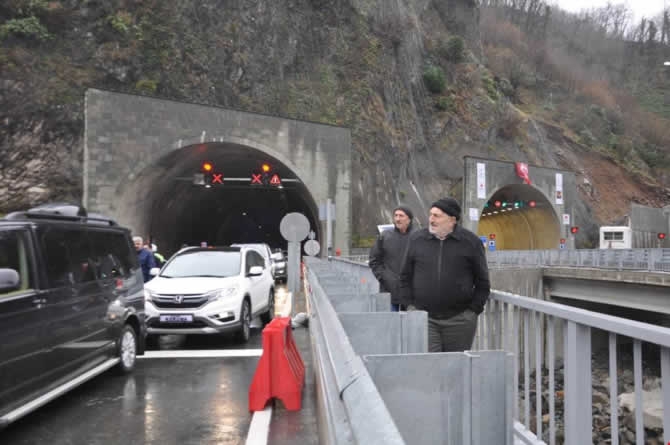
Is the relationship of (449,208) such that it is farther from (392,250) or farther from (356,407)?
→ (356,407)

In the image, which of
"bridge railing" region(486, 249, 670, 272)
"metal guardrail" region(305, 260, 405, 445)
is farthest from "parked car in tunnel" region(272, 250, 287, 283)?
"metal guardrail" region(305, 260, 405, 445)

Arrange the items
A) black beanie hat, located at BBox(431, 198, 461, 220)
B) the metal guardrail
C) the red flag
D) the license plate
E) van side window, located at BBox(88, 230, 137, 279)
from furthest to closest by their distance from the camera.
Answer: the red flag < the license plate < van side window, located at BBox(88, 230, 137, 279) < black beanie hat, located at BBox(431, 198, 461, 220) < the metal guardrail

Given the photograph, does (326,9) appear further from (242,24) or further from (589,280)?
(589,280)

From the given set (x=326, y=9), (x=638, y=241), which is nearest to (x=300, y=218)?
(x=326, y=9)

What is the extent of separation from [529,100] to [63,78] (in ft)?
217

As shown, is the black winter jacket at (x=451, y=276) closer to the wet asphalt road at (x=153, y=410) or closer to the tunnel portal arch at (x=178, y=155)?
the wet asphalt road at (x=153, y=410)

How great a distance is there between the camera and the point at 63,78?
105ft

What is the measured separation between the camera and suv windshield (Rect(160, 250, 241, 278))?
36.6ft

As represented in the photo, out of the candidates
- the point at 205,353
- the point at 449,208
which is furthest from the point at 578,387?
the point at 205,353

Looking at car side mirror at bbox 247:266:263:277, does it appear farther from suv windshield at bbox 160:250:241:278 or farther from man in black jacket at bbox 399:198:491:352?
man in black jacket at bbox 399:198:491:352

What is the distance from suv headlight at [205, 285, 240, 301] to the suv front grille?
0.10 meters

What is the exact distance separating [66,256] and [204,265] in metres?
4.83

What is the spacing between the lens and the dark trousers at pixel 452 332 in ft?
16.1

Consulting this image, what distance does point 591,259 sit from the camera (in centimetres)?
2756
